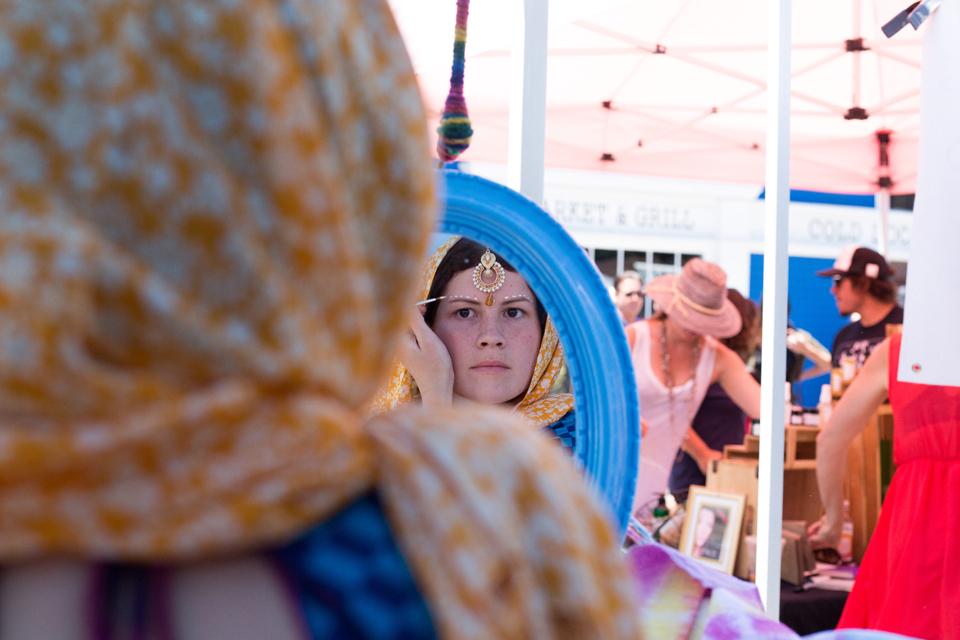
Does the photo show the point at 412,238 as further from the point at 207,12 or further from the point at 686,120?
the point at 686,120

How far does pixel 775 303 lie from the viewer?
66.3 inches

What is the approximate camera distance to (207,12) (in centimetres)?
38

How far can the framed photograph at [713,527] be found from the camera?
262 cm

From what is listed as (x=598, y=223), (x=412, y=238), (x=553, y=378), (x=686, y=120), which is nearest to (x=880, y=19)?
(x=686, y=120)

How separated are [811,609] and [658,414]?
85cm

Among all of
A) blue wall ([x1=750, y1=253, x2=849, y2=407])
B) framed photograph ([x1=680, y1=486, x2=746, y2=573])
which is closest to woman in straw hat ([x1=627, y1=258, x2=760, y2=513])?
framed photograph ([x1=680, y1=486, x2=746, y2=573])

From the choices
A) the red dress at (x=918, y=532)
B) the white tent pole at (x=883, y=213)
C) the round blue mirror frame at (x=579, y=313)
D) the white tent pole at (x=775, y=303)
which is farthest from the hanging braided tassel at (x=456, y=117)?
the white tent pole at (x=883, y=213)

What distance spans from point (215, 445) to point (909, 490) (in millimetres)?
2036

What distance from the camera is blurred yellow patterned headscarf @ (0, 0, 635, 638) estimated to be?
0.35 m

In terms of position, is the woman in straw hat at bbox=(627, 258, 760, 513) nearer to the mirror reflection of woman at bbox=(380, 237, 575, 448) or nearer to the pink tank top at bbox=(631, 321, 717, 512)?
the pink tank top at bbox=(631, 321, 717, 512)

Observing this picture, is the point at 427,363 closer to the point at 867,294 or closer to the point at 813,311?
the point at 867,294

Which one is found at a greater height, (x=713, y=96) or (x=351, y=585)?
(x=713, y=96)

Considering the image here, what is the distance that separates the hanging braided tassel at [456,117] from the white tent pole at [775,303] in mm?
746

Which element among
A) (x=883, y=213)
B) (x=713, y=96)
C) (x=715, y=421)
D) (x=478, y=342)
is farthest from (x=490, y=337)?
(x=883, y=213)
